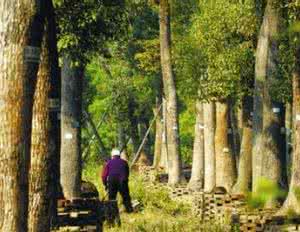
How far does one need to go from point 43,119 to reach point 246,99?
14.2 m

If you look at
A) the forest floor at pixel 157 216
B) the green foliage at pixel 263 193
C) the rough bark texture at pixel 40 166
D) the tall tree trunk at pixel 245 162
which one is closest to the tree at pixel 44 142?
the rough bark texture at pixel 40 166

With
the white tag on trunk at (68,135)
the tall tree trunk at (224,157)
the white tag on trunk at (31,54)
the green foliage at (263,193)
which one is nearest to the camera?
the green foliage at (263,193)

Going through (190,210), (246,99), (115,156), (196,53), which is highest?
(196,53)

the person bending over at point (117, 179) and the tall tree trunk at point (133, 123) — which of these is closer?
the person bending over at point (117, 179)

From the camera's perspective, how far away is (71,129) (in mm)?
19797

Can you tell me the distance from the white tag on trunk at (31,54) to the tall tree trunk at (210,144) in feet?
61.9

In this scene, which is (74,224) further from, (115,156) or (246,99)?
(246,99)

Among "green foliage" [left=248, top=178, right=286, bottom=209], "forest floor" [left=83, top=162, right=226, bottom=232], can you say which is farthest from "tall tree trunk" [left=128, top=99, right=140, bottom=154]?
"green foliage" [left=248, top=178, right=286, bottom=209]

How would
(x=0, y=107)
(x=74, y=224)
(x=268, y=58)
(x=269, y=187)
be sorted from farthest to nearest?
(x=268, y=58)
(x=74, y=224)
(x=0, y=107)
(x=269, y=187)

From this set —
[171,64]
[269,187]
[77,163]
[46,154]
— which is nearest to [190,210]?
[77,163]

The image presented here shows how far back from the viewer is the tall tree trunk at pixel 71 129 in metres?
19.5

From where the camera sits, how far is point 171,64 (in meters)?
31.0

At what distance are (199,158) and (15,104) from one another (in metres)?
22.7

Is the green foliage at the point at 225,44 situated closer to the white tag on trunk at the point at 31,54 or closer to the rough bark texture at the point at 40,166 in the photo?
the rough bark texture at the point at 40,166
